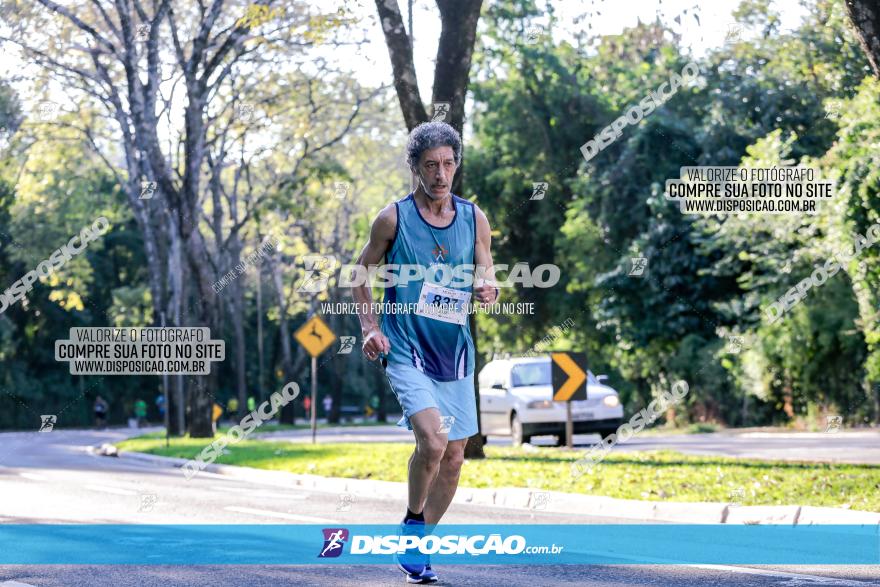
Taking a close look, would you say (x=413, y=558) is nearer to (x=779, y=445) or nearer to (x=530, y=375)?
(x=779, y=445)

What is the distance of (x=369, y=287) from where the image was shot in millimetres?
7102

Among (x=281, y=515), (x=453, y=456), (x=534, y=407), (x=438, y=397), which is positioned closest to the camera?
A: (x=438, y=397)

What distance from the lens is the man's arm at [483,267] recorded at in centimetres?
689

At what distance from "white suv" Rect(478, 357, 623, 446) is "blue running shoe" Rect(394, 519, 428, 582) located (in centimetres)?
1788

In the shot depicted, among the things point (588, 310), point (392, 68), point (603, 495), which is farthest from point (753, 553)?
point (588, 310)

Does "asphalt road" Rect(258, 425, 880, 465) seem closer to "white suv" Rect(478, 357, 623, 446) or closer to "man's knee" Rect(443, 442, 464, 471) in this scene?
Answer: "white suv" Rect(478, 357, 623, 446)

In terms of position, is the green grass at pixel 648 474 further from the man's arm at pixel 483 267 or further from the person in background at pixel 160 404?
the person in background at pixel 160 404

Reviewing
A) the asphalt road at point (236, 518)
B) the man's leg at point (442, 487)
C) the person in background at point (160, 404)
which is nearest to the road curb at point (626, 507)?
the asphalt road at point (236, 518)

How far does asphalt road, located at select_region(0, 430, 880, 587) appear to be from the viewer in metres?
7.47

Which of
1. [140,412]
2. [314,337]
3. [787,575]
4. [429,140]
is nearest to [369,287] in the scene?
[429,140]

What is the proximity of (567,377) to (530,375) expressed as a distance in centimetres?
685

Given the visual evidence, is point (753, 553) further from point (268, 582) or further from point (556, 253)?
point (556, 253)

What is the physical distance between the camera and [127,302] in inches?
2157

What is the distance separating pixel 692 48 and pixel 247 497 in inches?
1053
